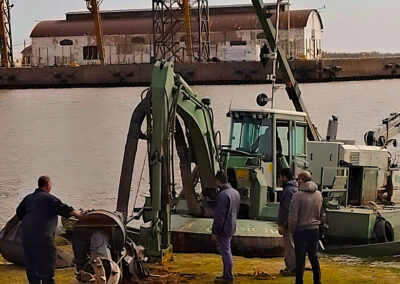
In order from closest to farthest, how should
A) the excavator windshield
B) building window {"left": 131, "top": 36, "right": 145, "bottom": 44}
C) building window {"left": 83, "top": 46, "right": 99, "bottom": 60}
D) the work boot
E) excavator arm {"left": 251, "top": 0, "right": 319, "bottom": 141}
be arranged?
the work boot
the excavator windshield
excavator arm {"left": 251, "top": 0, "right": 319, "bottom": 141}
building window {"left": 131, "top": 36, "right": 145, "bottom": 44}
building window {"left": 83, "top": 46, "right": 99, "bottom": 60}

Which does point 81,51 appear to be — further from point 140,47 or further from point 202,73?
point 202,73

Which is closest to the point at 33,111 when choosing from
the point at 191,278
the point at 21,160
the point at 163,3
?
the point at 163,3

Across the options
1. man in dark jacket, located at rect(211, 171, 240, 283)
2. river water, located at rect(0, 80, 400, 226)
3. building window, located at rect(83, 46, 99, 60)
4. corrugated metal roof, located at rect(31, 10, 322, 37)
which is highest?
corrugated metal roof, located at rect(31, 10, 322, 37)

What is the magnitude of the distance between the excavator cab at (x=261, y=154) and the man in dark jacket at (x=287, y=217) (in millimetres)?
2802

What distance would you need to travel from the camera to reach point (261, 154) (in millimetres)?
15188

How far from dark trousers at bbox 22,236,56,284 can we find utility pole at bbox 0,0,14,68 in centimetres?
7445

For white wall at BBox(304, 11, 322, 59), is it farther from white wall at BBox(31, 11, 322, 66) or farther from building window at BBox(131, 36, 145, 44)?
building window at BBox(131, 36, 145, 44)

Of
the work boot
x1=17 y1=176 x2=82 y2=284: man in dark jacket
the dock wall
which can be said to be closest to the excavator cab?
the work boot

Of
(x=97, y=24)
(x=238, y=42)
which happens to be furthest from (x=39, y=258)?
(x=238, y=42)

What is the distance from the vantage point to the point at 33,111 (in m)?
62.9

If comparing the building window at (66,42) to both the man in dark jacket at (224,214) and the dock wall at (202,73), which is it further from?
the man in dark jacket at (224,214)

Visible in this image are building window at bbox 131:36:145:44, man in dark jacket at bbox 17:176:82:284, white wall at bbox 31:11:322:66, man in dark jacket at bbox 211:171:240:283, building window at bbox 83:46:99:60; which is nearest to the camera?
man in dark jacket at bbox 17:176:82:284

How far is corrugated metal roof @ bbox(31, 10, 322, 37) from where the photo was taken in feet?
290

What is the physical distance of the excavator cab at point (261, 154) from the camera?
48.7 ft
